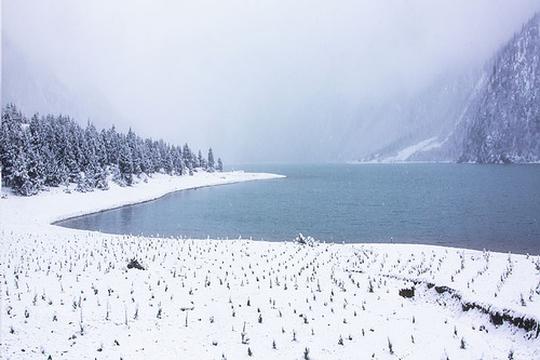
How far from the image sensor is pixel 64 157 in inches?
3366

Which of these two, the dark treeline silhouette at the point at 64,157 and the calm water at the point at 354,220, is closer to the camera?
the calm water at the point at 354,220

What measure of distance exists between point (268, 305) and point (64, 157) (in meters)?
82.7

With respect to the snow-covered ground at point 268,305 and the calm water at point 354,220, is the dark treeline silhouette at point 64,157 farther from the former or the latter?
the snow-covered ground at point 268,305

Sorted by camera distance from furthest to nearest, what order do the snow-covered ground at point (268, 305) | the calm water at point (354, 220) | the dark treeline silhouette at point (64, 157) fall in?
the dark treeline silhouette at point (64, 157)
the calm water at point (354, 220)
the snow-covered ground at point (268, 305)

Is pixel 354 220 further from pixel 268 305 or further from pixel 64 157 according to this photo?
pixel 64 157

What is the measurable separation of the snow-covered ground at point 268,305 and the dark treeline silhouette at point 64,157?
167 ft

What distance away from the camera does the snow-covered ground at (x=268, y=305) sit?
1141 cm

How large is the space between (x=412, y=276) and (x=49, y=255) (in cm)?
1981

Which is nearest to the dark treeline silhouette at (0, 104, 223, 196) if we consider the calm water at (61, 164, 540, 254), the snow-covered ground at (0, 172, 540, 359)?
the calm water at (61, 164, 540, 254)

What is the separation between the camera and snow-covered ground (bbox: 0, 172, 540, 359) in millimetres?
11414

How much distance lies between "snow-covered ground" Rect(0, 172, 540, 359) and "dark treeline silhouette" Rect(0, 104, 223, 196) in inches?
1999

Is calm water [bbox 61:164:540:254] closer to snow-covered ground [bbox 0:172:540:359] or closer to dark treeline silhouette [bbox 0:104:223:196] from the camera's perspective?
snow-covered ground [bbox 0:172:540:359]

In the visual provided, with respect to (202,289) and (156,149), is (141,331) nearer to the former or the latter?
(202,289)

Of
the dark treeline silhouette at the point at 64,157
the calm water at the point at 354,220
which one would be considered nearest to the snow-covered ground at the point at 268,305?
the calm water at the point at 354,220
